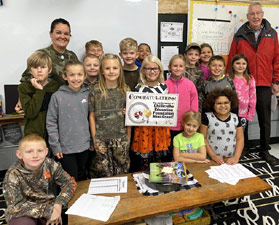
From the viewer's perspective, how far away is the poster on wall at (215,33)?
3352mm

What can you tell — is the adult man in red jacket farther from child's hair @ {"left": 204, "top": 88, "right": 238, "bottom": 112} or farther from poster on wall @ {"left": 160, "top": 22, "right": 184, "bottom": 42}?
child's hair @ {"left": 204, "top": 88, "right": 238, "bottom": 112}

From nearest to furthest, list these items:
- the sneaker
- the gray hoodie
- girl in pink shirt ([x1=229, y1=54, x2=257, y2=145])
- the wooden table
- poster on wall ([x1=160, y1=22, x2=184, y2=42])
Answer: the wooden table < the gray hoodie < girl in pink shirt ([x1=229, y1=54, x2=257, y2=145]) < the sneaker < poster on wall ([x1=160, y1=22, x2=184, y2=42])

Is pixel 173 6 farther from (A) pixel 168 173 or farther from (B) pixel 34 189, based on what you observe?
(B) pixel 34 189

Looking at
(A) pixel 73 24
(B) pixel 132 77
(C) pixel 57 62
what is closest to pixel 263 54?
(B) pixel 132 77

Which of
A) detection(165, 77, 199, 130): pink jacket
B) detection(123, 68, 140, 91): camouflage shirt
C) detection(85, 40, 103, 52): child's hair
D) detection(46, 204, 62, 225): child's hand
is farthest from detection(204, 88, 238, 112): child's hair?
detection(46, 204, 62, 225): child's hand

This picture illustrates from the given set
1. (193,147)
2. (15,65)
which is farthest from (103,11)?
(193,147)

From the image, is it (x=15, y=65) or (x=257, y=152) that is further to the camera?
(x=257, y=152)

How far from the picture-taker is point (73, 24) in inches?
113

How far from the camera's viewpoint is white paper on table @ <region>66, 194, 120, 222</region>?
1362 millimetres

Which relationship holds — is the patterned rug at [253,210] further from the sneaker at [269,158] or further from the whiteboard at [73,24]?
the whiteboard at [73,24]

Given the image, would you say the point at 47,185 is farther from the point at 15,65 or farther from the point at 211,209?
the point at 15,65

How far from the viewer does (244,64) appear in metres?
2.79

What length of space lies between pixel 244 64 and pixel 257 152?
5.04 ft

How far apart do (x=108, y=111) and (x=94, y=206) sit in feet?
2.73
